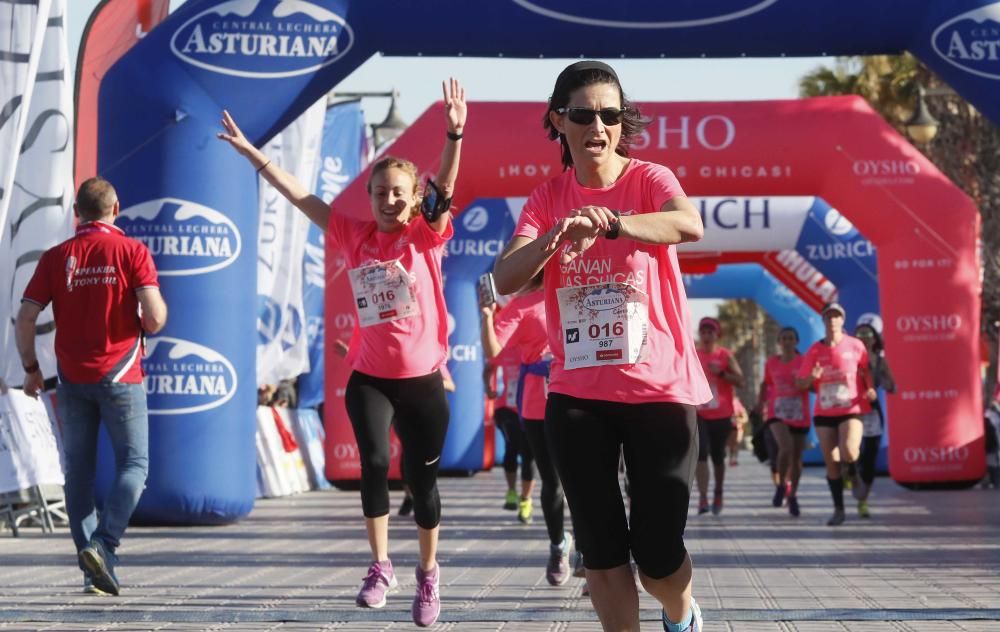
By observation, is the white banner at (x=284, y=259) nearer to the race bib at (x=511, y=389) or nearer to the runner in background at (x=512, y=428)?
the runner in background at (x=512, y=428)

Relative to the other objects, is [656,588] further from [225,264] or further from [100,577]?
[225,264]

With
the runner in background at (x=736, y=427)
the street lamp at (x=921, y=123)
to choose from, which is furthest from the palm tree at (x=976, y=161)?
the street lamp at (x=921, y=123)

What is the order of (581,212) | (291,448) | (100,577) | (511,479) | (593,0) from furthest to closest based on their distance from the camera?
(291,448) → (511,479) → (593,0) → (100,577) → (581,212)

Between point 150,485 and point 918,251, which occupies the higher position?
point 918,251

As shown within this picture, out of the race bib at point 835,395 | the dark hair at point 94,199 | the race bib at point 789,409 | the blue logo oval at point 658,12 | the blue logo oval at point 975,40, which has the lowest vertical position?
the race bib at point 789,409

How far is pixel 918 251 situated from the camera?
18719mm

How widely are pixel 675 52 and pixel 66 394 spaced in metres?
6.10

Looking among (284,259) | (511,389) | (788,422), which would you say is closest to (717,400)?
(788,422)

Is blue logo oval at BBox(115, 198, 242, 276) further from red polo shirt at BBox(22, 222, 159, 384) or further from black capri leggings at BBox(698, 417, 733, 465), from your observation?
black capri leggings at BBox(698, 417, 733, 465)

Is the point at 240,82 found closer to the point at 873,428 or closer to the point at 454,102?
the point at 454,102

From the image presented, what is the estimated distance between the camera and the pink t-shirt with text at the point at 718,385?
1557cm

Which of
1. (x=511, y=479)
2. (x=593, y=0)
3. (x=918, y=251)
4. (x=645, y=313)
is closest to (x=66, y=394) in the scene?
(x=645, y=313)

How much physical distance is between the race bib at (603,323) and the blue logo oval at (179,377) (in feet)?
26.7

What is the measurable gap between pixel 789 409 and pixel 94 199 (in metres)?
9.22
